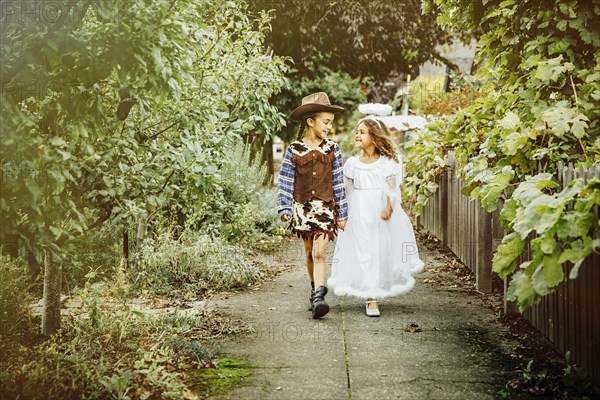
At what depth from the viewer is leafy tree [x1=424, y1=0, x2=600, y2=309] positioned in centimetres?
399

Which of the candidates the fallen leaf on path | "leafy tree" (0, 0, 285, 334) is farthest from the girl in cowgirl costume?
"leafy tree" (0, 0, 285, 334)

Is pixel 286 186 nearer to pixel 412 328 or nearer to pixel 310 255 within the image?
pixel 310 255

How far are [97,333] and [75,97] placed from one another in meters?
1.70

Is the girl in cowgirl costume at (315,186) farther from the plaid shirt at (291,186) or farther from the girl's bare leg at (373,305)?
the girl's bare leg at (373,305)

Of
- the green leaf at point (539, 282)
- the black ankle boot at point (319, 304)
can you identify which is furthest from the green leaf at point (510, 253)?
the black ankle boot at point (319, 304)

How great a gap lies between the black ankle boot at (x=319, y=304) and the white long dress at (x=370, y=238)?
32 cm

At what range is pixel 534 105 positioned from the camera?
524 centimetres

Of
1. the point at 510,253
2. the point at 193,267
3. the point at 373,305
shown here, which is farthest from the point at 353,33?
the point at 510,253

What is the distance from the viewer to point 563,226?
135 inches

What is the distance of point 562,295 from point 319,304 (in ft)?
6.81

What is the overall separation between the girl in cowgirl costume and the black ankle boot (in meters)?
0.04

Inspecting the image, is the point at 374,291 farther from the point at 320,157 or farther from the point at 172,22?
the point at 172,22

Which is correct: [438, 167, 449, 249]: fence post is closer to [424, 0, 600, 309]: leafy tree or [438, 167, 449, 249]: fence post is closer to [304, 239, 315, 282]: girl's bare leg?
[424, 0, 600, 309]: leafy tree

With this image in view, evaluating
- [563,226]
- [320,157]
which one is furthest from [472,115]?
[563,226]
